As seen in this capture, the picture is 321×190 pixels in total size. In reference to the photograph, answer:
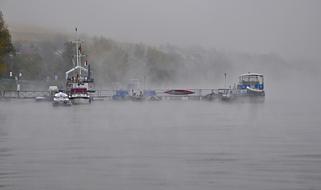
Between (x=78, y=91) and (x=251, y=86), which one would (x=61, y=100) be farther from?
(x=251, y=86)

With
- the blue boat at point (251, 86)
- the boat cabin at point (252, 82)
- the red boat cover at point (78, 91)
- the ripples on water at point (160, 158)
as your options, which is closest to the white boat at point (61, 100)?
the red boat cover at point (78, 91)

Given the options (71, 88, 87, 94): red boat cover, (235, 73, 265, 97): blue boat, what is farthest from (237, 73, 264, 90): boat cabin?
(71, 88, 87, 94): red boat cover

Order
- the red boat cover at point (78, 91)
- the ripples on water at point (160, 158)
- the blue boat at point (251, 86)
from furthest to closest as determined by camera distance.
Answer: the blue boat at point (251, 86)
the red boat cover at point (78, 91)
the ripples on water at point (160, 158)

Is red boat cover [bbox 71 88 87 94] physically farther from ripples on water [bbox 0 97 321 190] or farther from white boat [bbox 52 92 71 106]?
ripples on water [bbox 0 97 321 190]

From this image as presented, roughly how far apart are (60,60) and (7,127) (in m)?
56.2

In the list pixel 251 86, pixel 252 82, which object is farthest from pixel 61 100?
pixel 252 82

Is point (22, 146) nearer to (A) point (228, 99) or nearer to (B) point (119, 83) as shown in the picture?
(A) point (228, 99)

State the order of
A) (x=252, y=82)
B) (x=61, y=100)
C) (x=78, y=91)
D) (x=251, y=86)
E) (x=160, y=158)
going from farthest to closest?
(x=252, y=82), (x=251, y=86), (x=78, y=91), (x=61, y=100), (x=160, y=158)

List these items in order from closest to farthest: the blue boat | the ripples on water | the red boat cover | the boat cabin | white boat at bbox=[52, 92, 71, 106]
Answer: the ripples on water → white boat at bbox=[52, 92, 71, 106] → the red boat cover → the blue boat → the boat cabin

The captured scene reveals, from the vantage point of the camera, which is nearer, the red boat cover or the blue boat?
the red boat cover

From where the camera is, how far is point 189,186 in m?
10.6

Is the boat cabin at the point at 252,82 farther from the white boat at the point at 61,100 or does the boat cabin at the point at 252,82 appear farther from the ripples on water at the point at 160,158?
the ripples on water at the point at 160,158

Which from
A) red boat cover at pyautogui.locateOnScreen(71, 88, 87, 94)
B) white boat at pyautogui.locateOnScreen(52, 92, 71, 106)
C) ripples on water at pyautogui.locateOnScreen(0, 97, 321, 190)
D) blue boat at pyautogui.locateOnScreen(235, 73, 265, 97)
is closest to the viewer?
ripples on water at pyautogui.locateOnScreen(0, 97, 321, 190)

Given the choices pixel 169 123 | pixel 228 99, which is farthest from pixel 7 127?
pixel 228 99
